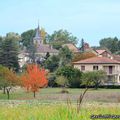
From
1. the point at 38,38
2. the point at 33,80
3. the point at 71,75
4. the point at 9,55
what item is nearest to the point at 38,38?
the point at 38,38

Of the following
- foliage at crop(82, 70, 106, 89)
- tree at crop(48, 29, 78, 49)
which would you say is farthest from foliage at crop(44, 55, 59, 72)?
tree at crop(48, 29, 78, 49)

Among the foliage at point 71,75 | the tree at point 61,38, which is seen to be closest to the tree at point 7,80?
the foliage at point 71,75

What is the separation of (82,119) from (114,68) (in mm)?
86768

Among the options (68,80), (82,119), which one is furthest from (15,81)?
(82,119)

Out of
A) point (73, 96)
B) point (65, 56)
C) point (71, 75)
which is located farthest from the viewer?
point (65, 56)

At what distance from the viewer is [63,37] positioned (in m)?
163

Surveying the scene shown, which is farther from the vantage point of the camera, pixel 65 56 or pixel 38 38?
pixel 38 38

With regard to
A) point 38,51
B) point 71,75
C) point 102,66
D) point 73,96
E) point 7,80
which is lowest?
point 73,96

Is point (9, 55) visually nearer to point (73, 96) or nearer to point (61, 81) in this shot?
point (61, 81)

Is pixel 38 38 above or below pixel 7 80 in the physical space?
above

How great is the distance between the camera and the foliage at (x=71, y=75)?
3187 inches

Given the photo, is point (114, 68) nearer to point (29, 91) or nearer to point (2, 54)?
point (2, 54)

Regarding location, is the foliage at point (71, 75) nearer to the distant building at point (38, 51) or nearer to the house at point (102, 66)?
the house at point (102, 66)

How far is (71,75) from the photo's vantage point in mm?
82000
